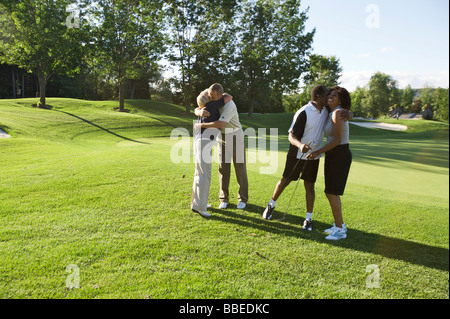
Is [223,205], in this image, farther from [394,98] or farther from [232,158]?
[394,98]

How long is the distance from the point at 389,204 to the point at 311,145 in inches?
116

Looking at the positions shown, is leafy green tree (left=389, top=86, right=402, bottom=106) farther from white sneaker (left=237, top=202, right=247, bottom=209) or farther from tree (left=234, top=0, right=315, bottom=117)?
white sneaker (left=237, top=202, right=247, bottom=209)

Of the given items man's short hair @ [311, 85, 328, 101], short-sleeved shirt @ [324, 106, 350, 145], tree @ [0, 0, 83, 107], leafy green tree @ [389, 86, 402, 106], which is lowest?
short-sleeved shirt @ [324, 106, 350, 145]

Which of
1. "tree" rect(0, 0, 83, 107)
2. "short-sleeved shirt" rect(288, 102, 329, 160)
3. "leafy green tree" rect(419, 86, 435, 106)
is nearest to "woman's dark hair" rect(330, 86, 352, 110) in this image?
"short-sleeved shirt" rect(288, 102, 329, 160)

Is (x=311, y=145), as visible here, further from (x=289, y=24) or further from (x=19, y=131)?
(x=289, y=24)

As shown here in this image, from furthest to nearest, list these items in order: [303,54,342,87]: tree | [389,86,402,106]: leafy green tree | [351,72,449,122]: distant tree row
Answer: [389,86,402,106]: leafy green tree, [351,72,449,122]: distant tree row, [303,54,342,87]: tree

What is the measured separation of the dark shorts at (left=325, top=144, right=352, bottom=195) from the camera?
14.3ft

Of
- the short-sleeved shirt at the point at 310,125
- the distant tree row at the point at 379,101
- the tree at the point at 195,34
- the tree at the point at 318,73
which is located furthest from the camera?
the distant tree row at the point at 379,101

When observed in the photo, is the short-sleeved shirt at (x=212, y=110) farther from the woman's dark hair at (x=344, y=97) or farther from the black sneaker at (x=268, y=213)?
the woman's dark hair at (x=344, y=97)

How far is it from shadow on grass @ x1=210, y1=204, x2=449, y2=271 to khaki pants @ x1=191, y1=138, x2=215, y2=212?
0.38m

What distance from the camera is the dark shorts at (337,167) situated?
434 cm

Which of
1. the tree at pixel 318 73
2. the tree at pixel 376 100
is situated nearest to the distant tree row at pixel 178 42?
the tree at pixel 318 73

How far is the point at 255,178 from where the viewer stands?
803 centimetres

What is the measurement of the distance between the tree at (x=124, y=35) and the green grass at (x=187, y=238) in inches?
850
